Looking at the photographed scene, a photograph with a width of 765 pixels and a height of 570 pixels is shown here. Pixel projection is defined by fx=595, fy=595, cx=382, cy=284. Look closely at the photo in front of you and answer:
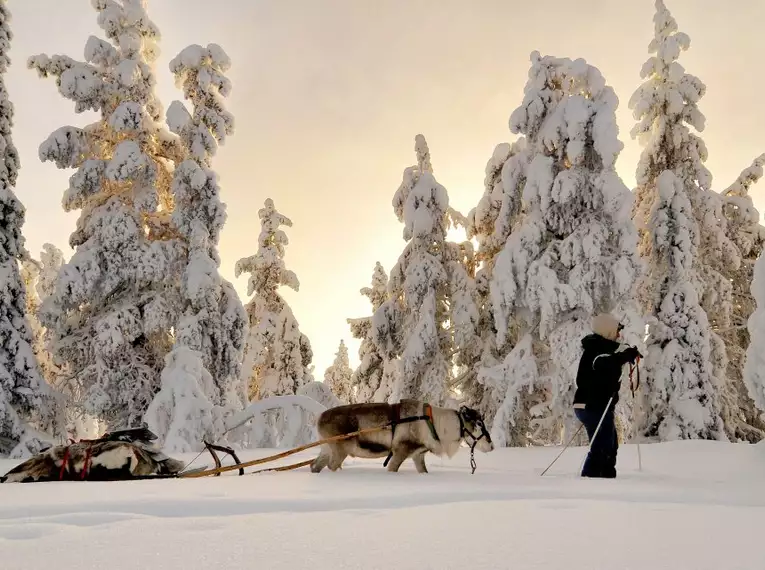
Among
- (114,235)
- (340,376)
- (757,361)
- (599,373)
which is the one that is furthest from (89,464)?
(340,376)

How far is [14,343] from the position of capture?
15.1 meters

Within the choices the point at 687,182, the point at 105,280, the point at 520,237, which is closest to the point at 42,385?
the point at 105,280

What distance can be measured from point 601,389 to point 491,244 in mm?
12984

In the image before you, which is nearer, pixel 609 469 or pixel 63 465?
pixel 63 465

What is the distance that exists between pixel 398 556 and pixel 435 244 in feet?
61.1

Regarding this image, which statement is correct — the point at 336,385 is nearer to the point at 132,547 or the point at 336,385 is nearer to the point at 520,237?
the point at 520,237

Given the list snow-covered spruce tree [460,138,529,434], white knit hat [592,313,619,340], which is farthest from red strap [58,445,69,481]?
snow-covered spruce tree [460,138,529,434]

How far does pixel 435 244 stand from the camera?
816 inches

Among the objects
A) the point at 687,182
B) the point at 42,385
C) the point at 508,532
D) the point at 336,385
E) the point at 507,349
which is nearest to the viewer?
the point at 508,532

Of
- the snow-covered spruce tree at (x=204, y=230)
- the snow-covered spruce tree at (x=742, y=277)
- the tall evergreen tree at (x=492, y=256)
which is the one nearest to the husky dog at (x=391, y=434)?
the snow-covered spruce tree at (x=204, y=230)

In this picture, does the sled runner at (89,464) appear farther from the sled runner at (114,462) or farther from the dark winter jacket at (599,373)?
the dark winter jacket at (599,373)

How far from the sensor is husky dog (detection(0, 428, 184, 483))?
6113 millimetres

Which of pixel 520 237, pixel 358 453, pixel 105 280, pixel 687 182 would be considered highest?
pixel 687 182

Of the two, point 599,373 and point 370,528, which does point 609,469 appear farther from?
point 370,528
